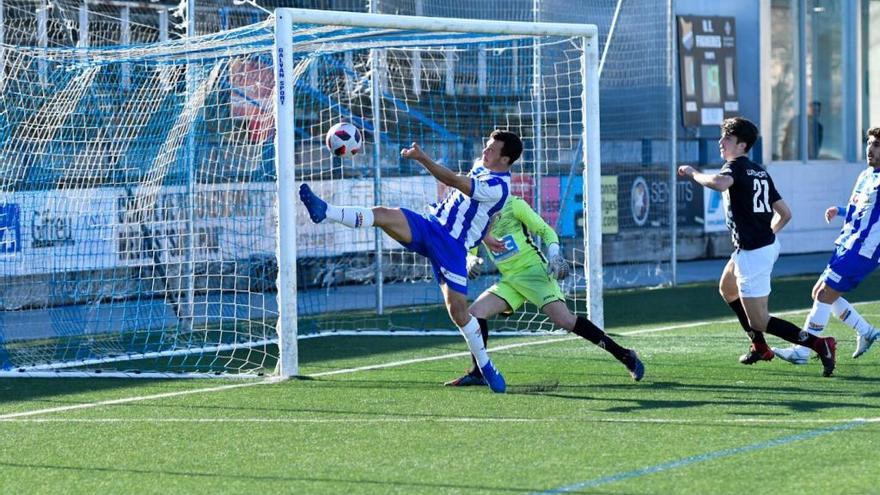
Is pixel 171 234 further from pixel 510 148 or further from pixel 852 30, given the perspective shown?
pixel 852 30

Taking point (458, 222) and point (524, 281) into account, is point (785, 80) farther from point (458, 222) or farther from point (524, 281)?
point (458, 222)

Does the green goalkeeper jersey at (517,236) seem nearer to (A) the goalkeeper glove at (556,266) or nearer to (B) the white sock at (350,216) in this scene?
(A) the goalkeeper glove at (556,266)

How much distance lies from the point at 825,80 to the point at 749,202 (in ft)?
61.9

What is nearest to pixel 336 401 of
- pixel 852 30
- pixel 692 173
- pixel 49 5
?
pixel 692 173

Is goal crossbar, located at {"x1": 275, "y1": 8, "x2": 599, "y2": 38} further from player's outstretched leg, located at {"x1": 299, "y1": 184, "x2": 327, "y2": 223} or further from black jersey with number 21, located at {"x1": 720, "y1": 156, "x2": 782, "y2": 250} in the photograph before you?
black jersey with number 21, located at {"x1": 720, "y1": 156, "x2": 782, "y2": 250}

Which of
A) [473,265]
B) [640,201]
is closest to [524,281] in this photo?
[473,265]

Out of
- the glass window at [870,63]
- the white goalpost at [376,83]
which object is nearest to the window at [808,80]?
the glass window at [870,63]

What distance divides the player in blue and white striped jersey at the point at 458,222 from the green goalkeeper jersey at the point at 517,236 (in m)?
0.81

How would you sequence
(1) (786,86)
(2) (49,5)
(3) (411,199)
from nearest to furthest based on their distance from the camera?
(2) (49,5) < (3) (411,199) < (1) (786,86)

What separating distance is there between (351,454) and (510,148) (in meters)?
3.18

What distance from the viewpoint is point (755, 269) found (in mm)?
10109

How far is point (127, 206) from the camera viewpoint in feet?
44.1

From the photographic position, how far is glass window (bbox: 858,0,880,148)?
28438 mm

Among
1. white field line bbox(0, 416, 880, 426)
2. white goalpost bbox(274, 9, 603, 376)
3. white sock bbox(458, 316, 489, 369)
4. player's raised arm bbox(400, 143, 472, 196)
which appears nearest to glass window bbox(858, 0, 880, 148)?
white goalpost bbox(274, 9, 603, 376)
